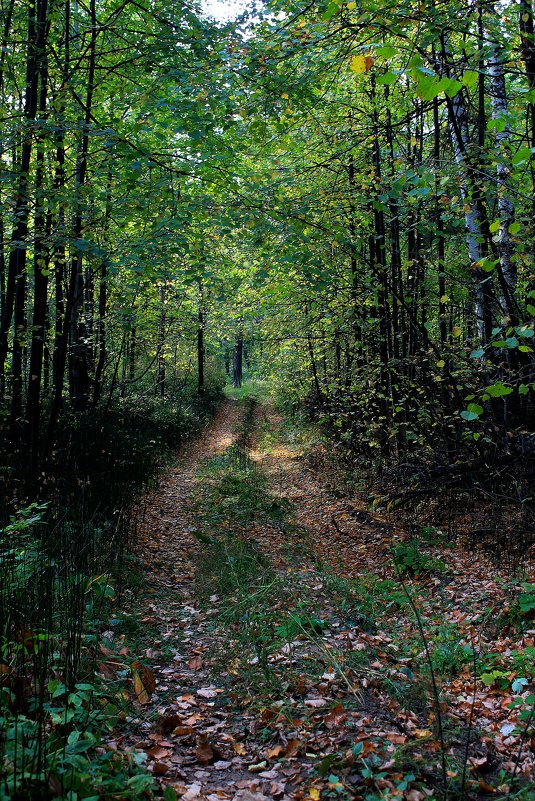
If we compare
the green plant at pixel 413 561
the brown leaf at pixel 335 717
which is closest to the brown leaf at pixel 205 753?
the brown leaf at pixel 335 717

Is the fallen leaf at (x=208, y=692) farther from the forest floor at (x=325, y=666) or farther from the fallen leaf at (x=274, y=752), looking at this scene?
the fallen leaf at (x=274, y=752)

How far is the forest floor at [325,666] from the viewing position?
2764mm

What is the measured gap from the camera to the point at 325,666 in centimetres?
392

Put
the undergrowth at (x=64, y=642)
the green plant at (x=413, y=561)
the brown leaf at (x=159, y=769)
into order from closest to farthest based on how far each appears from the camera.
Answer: the undergrowth at (x=64, y=642) → the brown leaf at (x=159, y=769) → the green plant at (x=413, y=561)

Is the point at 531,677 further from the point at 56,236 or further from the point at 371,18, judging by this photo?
the point at 56,236

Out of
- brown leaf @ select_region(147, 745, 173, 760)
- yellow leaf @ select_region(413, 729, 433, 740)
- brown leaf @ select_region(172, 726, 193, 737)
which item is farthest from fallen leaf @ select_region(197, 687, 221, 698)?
yellow leaf @ select_region(413, 729, 433, 740)

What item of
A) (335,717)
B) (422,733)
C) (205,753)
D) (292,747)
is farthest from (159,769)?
(422,733)

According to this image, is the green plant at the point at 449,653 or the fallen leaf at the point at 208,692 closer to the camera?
the fallen leaf at the point at 208,692

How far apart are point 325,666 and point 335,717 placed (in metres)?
0.70

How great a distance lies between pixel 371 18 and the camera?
401 centimetres

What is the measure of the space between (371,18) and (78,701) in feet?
17.7

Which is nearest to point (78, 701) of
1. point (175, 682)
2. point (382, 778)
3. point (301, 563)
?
point (175, 682)

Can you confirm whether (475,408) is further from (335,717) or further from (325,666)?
(325,666)

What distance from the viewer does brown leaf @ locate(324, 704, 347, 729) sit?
3176 mm
